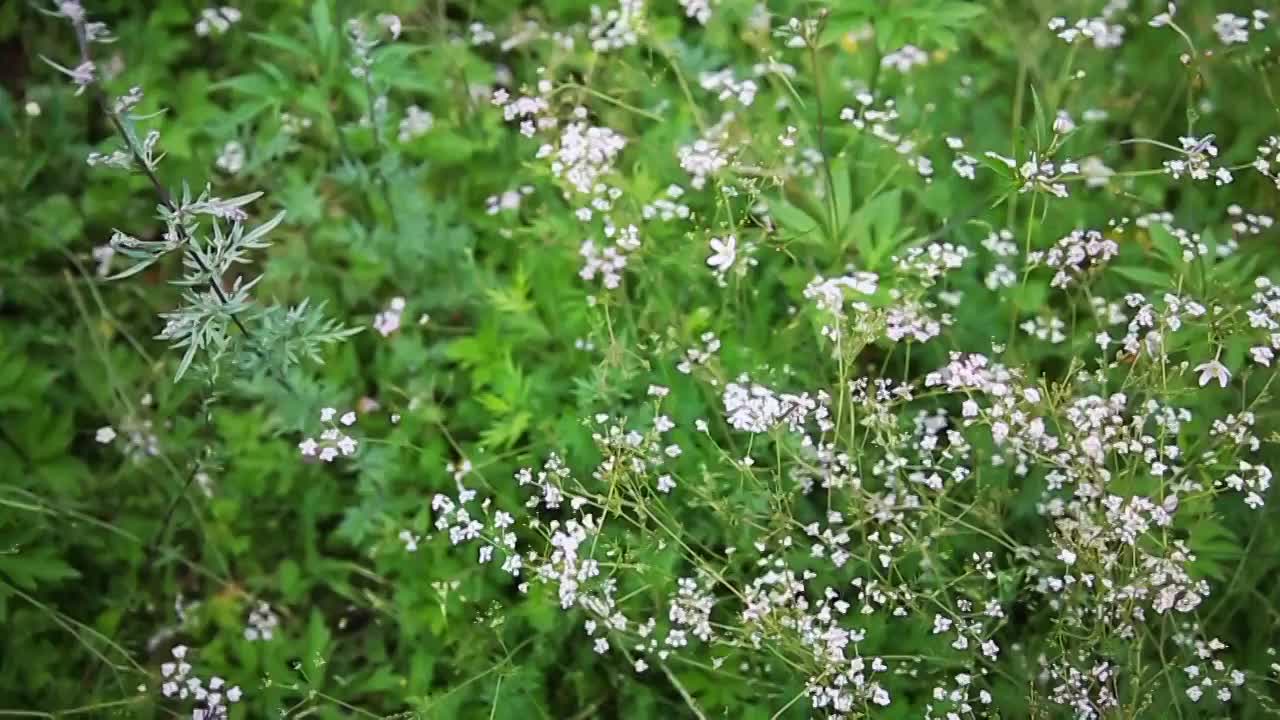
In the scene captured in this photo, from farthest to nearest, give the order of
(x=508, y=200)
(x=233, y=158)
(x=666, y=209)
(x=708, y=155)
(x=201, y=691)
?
1. (x=233, y=158)
2. (x=508, y=200)
3. (x=666, y=209)
4. (x=708, y=155)
5. (x=201, y=691)

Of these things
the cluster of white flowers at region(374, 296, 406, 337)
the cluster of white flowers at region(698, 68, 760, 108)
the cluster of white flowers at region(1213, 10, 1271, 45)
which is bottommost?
the cluster of white flowers at region(374, 296, 406, 337)

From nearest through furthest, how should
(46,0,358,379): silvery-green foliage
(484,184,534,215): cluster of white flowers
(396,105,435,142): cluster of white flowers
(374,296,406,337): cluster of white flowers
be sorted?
(46,0,358,379): silvery-green foliage < (374,296,406,337): cluster of white flowers < (484,184,534,215): cluster of white flowers < (396,105,435,142): cluster of white flowers

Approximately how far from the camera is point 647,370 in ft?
8.35

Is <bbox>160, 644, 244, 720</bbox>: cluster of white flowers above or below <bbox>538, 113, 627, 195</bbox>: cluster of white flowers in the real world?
below

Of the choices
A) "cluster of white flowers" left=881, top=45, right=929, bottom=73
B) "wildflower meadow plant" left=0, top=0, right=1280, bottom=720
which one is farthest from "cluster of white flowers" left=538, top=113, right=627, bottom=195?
"cluster of white flowers" left=881, top=45, right=929, bottom=73

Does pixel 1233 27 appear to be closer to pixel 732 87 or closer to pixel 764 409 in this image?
pixel 732 87

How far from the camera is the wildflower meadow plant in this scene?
85.8 inches

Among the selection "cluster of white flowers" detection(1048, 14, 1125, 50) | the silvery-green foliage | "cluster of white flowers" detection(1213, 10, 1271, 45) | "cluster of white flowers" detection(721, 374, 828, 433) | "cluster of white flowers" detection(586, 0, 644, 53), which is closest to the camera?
the silvery-green foliage

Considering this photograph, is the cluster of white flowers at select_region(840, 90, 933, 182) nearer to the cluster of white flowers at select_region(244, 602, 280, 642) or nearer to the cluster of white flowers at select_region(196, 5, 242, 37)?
the cluster of white flowers at select_region(196, 5, 242, 37)

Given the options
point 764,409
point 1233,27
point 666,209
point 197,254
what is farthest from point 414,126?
point 1233,27

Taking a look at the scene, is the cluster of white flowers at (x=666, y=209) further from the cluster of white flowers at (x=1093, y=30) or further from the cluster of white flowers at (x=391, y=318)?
the cluster of white flowers at (x=1093, y=30)

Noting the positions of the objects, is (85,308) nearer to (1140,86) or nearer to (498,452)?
(498,452)

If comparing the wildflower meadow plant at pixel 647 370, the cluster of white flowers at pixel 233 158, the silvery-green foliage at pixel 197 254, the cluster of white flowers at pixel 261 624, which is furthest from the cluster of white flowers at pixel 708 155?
the cluster of white flowers at pixel 261 624

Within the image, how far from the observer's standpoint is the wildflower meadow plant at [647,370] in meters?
2.18
